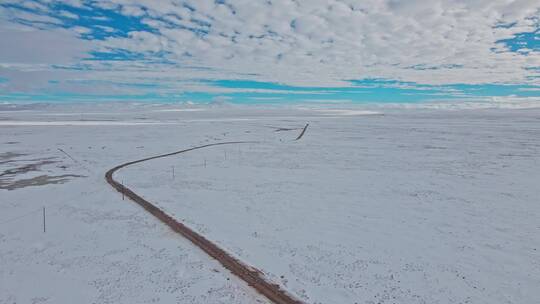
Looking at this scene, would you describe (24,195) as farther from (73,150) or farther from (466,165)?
(466,165)

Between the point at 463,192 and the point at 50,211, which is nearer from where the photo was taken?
the point at 50,211

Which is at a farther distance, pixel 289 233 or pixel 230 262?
pixel 289 233

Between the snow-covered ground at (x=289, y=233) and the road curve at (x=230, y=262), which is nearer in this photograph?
the road curve at (x=230, y=262)

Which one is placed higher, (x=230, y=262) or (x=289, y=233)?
(x=289, y=233)

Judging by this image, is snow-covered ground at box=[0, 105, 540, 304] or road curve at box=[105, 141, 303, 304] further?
snow-covered ground at box=[0, 105, 540, 304]

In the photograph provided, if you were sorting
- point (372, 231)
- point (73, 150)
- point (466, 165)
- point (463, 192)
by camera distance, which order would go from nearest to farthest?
point (372, 231)
point (463, 192)
point (466, 165)
point (73, 150)

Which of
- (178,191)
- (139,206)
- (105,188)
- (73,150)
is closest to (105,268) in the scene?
(139,206)

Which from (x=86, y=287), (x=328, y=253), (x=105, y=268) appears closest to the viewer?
(x=86, y=287)

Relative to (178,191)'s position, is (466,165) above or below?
above

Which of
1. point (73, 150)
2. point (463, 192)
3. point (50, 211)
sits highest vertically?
point (463, 192)

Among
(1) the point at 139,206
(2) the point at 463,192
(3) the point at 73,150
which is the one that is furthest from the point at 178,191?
(3) the point at 73,150

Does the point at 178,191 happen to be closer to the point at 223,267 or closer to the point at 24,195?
the point at 24,195
